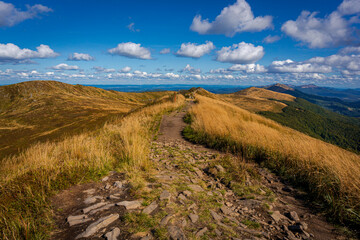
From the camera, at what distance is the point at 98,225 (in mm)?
2920

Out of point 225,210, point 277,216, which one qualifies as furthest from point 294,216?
point 225,210

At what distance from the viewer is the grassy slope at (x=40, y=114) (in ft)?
204

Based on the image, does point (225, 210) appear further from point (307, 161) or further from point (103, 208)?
point (307, 161)

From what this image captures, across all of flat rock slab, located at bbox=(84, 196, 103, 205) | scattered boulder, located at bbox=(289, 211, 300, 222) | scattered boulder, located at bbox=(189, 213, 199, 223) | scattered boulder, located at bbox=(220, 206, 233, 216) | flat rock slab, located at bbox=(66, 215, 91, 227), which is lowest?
scattered boulder, located at bbox=(289, 211, 300, 222)

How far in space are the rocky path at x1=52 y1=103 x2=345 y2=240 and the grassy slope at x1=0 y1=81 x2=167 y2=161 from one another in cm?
3501

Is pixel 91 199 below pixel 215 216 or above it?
above

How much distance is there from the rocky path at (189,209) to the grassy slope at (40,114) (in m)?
35.0

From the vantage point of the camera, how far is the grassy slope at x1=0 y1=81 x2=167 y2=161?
62.1 m

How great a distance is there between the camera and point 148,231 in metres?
2.88

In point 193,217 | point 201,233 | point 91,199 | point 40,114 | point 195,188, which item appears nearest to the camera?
point 201,233

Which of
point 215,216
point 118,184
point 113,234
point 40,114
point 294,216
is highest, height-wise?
point 113,234

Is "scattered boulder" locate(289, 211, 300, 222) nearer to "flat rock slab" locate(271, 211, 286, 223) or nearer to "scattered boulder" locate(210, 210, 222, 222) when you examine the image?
"flat rock slab" locate(271, 211, 286, 223)

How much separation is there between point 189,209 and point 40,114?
12191 centimetres

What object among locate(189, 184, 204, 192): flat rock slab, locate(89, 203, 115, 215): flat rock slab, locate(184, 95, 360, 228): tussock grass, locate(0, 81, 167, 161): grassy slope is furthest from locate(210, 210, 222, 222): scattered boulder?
locate(0, 81, 167, 161): grassy slope
